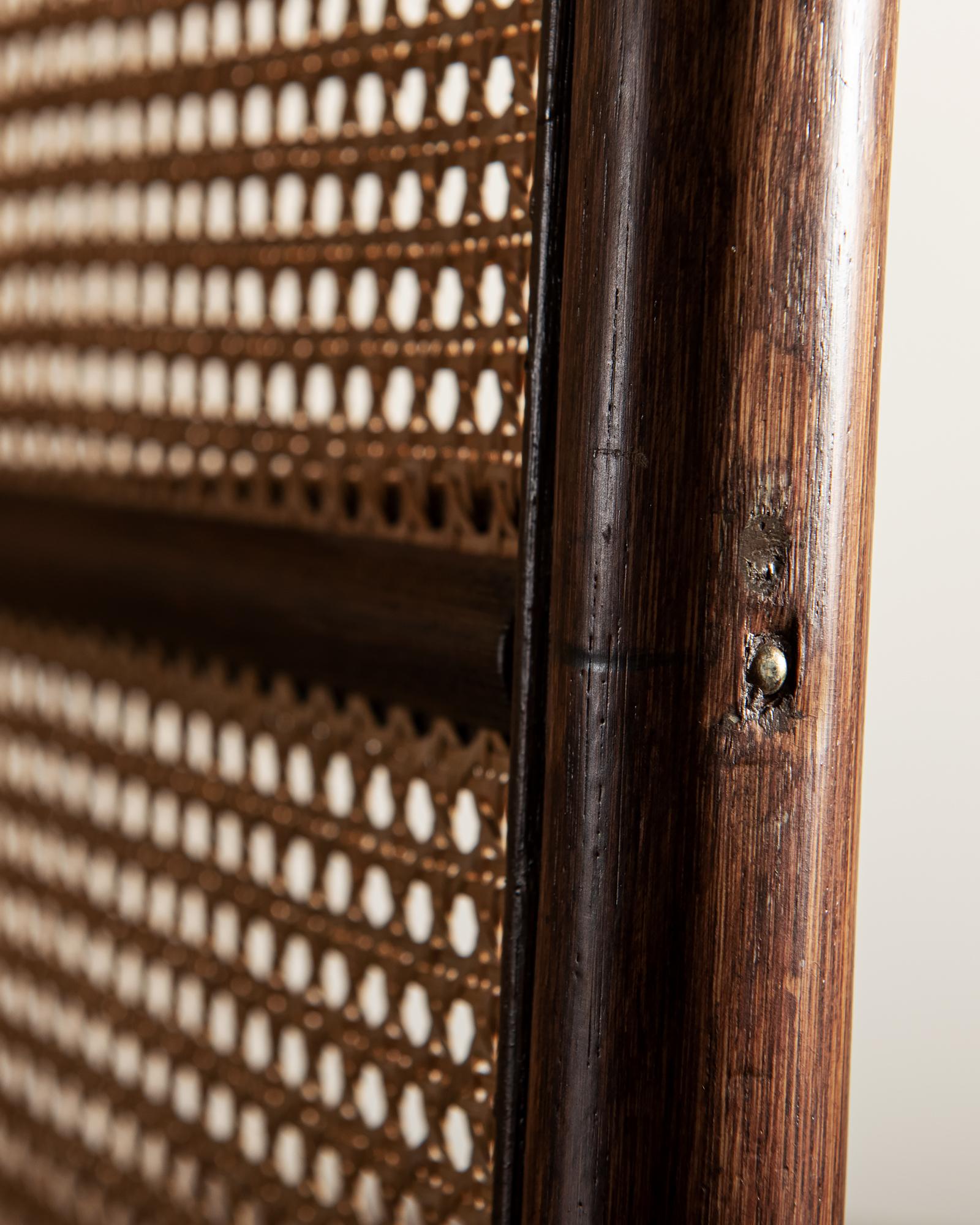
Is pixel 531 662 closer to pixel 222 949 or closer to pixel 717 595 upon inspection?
pixel 717 595

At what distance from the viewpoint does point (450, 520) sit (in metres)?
0.33

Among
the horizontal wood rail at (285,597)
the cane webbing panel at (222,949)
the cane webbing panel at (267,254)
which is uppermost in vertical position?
the cane webbing panel at (267,254)

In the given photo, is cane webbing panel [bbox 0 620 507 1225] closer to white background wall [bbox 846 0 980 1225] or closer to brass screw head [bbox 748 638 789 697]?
brass screw head [bbox 748 638 789 697]

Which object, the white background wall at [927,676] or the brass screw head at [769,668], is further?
the white background wall at [927,676]

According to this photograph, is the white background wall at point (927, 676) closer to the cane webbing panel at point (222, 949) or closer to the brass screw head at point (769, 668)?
the cane webbing panel at point (222, 949)

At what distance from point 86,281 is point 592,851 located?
1.12ft

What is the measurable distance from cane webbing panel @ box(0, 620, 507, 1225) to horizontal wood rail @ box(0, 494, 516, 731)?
0.6 inches

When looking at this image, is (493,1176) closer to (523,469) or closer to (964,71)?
(523,469)

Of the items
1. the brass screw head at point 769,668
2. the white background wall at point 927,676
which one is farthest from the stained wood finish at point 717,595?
the white background wall at point 927,676

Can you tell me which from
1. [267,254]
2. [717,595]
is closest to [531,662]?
[717,595]

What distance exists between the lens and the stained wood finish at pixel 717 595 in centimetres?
24

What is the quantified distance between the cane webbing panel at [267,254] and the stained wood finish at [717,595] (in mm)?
63

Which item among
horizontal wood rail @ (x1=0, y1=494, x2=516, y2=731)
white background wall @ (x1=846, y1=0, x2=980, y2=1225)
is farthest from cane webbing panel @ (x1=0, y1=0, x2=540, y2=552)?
white background wall @ (x1=846, y1=0, x2=980, y2=1225)

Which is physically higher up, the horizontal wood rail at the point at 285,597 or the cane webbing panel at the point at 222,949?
the horizontal wood rail at the point at 285,597
